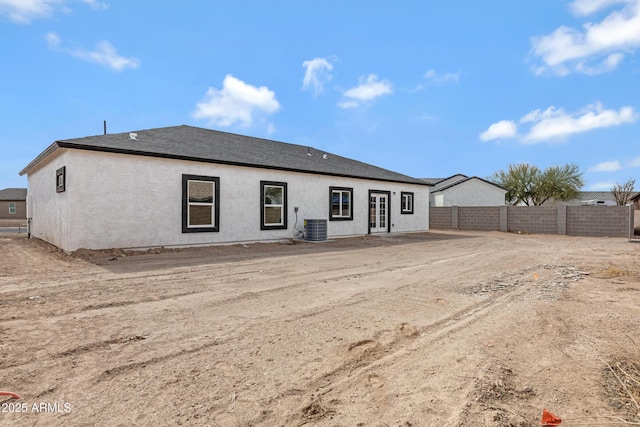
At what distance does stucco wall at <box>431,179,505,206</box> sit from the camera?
30203mm

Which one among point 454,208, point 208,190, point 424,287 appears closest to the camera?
point 424,287

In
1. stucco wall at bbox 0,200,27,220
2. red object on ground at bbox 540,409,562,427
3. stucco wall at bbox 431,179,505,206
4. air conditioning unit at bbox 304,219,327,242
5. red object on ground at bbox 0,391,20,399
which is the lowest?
red object on ground at bbox 0,391,20,399

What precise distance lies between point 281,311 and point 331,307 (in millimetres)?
722

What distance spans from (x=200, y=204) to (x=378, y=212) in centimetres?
994

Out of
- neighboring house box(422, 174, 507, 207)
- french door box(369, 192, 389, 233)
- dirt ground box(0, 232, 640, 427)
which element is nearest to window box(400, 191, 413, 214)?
french door box(369, 192, 389, 233)

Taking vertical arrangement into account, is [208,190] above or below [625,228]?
above

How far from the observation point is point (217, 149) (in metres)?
13.7

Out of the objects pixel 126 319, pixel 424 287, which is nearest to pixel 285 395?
pixel 126 319

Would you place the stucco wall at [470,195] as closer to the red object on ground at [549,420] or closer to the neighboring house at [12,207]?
the red object on ground at [549,420]

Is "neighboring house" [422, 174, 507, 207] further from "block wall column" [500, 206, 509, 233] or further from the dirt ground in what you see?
the dirt ground

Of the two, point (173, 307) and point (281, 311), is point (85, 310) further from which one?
point (281, 311)

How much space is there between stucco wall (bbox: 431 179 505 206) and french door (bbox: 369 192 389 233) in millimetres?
12950

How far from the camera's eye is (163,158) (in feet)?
37.0

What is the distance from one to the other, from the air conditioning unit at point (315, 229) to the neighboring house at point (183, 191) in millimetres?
475
